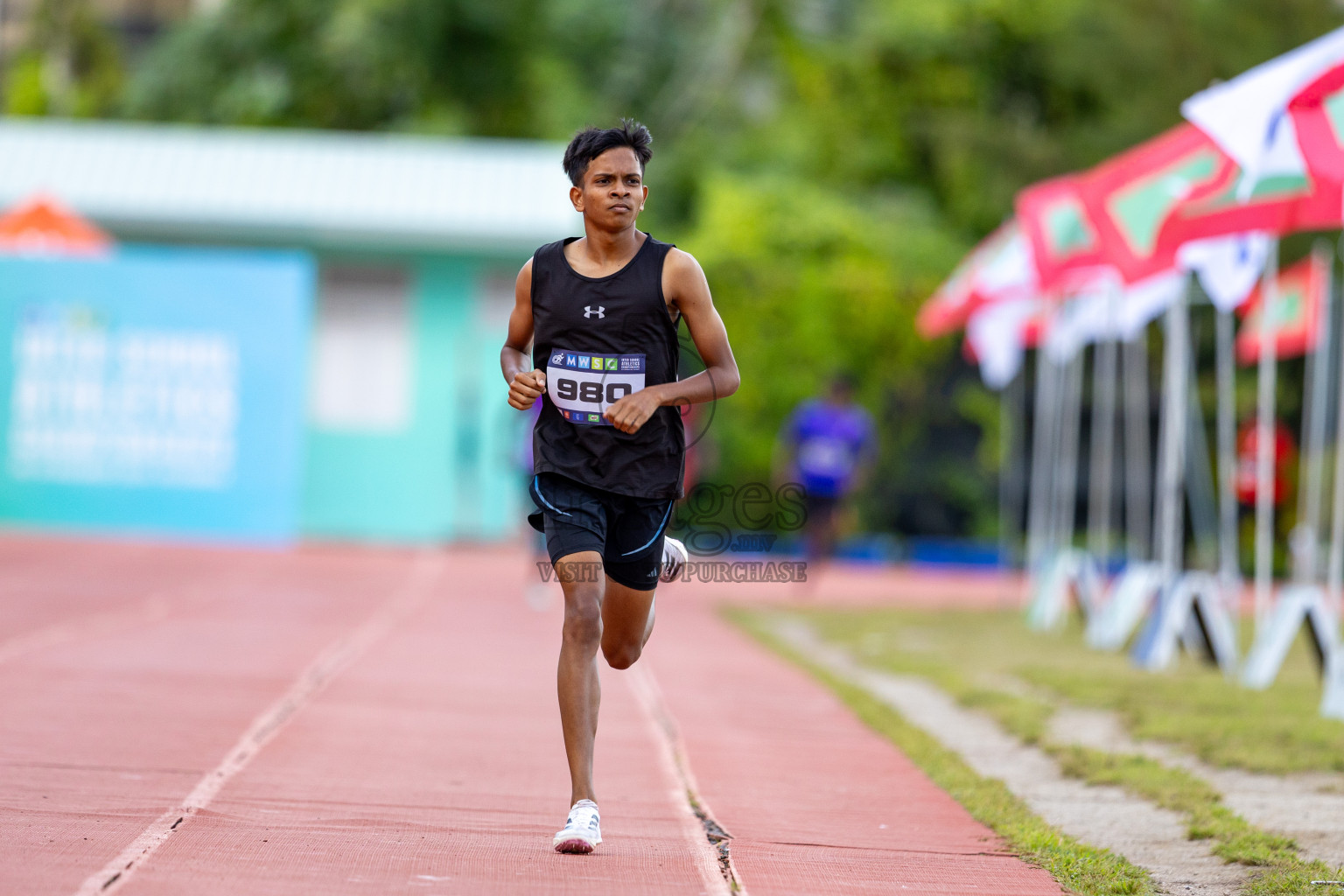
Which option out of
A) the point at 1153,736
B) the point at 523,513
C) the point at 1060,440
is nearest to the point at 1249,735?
the point at 1153,736

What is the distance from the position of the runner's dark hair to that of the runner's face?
0.03m

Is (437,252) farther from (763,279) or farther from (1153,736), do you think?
(1153,736)

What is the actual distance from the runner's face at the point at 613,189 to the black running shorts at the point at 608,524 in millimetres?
774

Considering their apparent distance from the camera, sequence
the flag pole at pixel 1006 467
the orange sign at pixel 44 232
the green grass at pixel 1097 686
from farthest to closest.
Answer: the flag pole at pixel 1006 467
the orange sign at pixel 44 232
the green grass at pixel 1097 686

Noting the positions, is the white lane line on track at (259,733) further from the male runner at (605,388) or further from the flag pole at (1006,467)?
the flag pole at (1006,467)

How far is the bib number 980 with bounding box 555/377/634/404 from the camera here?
4828 mm

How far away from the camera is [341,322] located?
20141 mm

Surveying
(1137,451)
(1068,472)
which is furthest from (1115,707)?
(1137,451)

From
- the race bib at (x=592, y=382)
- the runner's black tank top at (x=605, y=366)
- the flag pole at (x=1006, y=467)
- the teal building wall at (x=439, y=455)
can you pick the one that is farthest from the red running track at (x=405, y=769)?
the flag pole at (x=1006, y=467)

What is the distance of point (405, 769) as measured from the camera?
593 centimetres

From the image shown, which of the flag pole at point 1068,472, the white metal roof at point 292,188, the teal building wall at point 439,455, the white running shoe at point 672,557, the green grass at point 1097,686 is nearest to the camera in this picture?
the white running shoe at point 672,557

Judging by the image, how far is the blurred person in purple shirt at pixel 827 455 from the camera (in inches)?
607

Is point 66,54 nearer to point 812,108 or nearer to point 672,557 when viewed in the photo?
point 812,108

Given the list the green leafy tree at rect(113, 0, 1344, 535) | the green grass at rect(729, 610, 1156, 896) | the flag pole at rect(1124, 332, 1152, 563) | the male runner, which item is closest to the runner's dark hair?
the male runner
